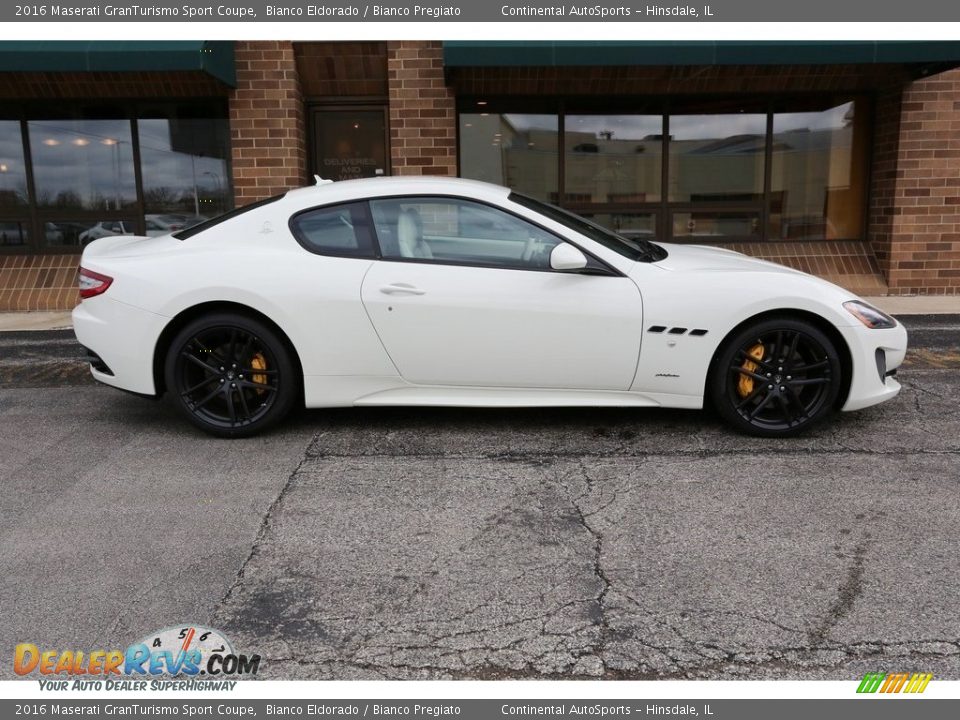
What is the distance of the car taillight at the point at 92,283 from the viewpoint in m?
→ 4.78

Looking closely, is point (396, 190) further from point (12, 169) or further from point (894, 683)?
point (12, 169)

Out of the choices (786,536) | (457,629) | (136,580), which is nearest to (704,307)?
(786,536)

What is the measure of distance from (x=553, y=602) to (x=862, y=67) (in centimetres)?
907

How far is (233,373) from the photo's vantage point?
4.75 metres

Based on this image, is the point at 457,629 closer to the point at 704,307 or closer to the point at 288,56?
the point at 704,307

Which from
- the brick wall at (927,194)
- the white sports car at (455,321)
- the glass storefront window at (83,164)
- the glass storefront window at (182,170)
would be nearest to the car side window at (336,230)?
the white sports car at (455,321)

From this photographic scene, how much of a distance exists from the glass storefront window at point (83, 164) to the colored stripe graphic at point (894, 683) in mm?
10164

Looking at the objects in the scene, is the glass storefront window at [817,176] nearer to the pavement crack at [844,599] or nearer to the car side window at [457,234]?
the car side window at [457,234]

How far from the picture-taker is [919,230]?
9.77m

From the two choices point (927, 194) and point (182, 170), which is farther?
point (182, 170)

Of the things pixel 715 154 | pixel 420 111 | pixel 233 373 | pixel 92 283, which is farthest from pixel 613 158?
pixel 92 283

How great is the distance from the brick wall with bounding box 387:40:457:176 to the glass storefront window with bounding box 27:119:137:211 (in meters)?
3.54

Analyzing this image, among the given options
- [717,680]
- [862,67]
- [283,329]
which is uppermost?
[862,67]

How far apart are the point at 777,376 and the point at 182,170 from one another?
835 cm
